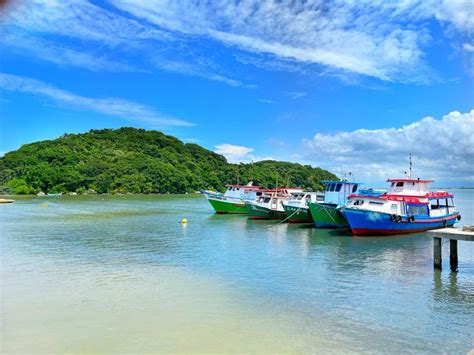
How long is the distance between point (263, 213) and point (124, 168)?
3698 inches

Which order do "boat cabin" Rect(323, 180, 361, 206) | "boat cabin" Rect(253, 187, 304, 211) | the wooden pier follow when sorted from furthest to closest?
1. "boat cabin" Rect(253, 187, 304, 211)
2. "boat cabin" Rect(323, 180, 361, 206)
3. the wooden pier

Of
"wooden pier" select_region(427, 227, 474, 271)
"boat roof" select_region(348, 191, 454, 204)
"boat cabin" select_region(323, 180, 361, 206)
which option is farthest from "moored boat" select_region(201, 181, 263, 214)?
"wooden pier" select_region(427, 227, 474, 271)

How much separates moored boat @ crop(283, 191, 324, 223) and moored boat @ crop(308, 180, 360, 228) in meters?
2.80

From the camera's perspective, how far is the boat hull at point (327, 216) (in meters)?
33.5

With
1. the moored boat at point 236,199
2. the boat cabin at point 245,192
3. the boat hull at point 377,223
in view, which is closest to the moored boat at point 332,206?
the boat hull at point 377,223

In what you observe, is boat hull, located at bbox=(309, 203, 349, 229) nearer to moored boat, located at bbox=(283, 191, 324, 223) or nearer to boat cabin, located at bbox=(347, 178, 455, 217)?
boat cabin, located at bbox=(347, 178, 455, 217)

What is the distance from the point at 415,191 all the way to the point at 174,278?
22924 mm

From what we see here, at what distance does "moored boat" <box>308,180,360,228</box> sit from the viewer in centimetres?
3356

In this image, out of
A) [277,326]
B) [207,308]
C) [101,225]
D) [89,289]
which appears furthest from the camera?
[101,225]

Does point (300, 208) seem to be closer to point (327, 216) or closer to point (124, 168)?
point (327, 216)

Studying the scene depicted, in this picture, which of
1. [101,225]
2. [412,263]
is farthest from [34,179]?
[412,263]

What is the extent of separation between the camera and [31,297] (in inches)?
551

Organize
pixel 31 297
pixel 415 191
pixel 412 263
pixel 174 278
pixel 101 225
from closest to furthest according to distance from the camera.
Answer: pixel 31 297, pixel 174 278, pixel 412 263, pixel 415 191, pixel 101 225

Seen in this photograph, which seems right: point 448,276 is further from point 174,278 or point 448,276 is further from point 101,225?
point 101,225
